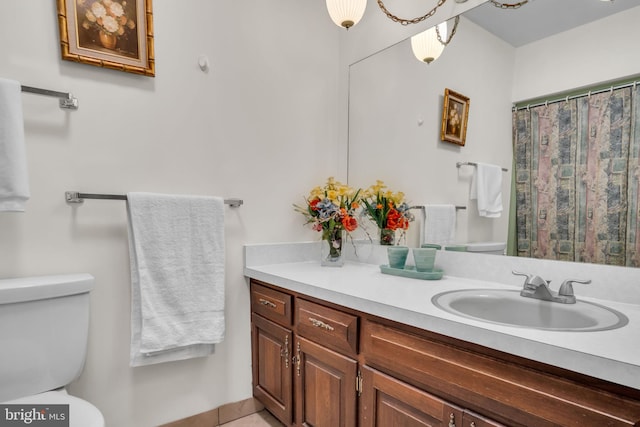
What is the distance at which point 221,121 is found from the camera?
177 centimetres

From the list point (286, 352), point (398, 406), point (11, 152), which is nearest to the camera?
point (398, 406)

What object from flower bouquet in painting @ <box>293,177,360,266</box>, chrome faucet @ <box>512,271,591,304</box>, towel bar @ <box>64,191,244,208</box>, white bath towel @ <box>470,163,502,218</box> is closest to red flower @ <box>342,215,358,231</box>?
flower bouquet in painting @ <box>293,177,360,266</box>

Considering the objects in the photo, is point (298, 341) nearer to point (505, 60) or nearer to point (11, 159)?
point (11, 159)

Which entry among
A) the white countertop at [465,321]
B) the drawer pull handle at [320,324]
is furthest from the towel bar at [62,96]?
the drawer pull handle at [320,324]

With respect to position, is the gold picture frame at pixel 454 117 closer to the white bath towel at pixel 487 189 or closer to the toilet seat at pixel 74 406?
the white bath towel at pixel 487 189

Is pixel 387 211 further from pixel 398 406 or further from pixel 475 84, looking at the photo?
pixel 398 406

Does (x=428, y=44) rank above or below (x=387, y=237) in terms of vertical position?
above

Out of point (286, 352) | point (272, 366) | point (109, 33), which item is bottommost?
point (272, 366)

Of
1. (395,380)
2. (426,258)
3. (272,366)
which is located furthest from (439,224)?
(272,366)

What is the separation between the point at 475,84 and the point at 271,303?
137 cm

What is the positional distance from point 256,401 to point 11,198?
1.47 m

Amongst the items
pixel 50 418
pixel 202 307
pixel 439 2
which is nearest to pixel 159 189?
pixel 202 307

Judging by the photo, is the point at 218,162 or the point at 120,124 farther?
the point at 218,162

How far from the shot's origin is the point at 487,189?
1473 mm
